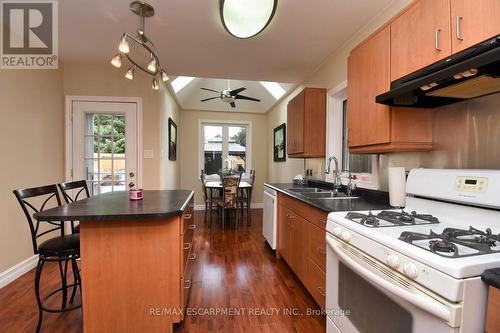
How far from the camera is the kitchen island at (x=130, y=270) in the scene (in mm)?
1486

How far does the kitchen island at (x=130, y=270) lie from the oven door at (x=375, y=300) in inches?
37.7

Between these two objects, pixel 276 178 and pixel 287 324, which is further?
pixel 276 178

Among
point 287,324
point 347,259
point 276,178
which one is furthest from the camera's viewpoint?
point 276,178

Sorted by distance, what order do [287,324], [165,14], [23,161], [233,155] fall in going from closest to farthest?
[287,324] → [165,14] → [23,161] → [233,155]

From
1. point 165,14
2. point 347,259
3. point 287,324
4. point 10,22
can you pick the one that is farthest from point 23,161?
point 347,259

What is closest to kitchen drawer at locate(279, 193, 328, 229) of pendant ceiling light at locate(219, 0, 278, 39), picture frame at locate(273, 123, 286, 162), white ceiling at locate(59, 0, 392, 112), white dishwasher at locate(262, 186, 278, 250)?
white dishwasher at locate(262, 186, 278, 250)

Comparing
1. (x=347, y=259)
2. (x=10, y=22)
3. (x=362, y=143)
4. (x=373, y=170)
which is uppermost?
(x=10, y=22)

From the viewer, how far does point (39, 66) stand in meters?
2.83

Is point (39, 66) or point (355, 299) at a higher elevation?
point (39, 66)

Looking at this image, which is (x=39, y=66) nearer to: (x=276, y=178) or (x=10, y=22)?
(x=10, y=22)

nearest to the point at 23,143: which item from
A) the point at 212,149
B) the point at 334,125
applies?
the point at 334,125

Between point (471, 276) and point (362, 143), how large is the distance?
121 centimetres

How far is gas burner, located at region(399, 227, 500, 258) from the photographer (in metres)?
0.85

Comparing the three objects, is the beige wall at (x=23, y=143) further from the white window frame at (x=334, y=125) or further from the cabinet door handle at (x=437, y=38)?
the cabinet door handle at (x=437, y=38)
